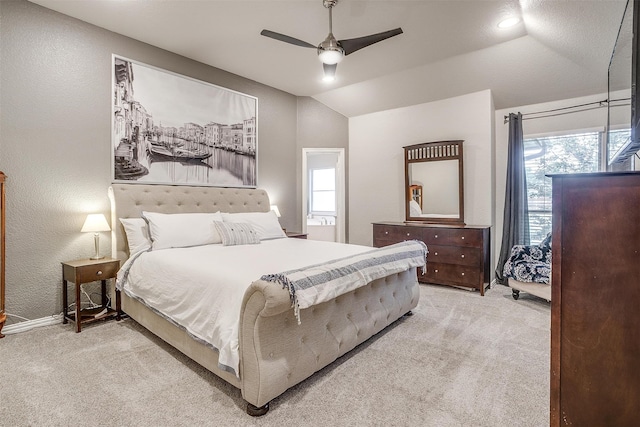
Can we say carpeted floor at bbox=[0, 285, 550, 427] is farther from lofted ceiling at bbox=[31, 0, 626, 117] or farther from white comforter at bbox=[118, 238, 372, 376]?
lofted ceiling at bbox=[31, 0, 626, 117]

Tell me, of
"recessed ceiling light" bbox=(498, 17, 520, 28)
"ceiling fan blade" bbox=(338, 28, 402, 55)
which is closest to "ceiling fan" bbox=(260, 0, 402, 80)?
"ceiling fan blade" bbox=(338, 28, 402, 55)

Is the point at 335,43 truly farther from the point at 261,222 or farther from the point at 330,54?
the point at 261,222

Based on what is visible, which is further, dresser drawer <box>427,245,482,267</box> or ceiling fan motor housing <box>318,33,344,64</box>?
dresser drawer <box>427,245,482,267</box>

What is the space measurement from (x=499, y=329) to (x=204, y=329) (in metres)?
2.50

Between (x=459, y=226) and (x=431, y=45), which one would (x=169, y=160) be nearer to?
(x=431, y=45)

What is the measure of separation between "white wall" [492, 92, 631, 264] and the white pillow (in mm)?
3007

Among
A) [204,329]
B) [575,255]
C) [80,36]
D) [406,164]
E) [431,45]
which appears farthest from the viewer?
[406,164]

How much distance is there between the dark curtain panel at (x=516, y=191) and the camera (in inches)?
169

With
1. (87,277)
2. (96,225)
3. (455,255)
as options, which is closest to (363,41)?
(455,255)

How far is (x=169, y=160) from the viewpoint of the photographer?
3.75 metres

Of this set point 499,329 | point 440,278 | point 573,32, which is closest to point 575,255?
point 499,329

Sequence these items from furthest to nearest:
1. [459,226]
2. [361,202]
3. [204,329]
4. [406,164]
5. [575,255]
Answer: [361,202] → [406,164] → [459,226] → [204,329] → [575,255]

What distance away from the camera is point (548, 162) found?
14.1 feet

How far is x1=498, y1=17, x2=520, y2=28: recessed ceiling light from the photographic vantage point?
3057mm
